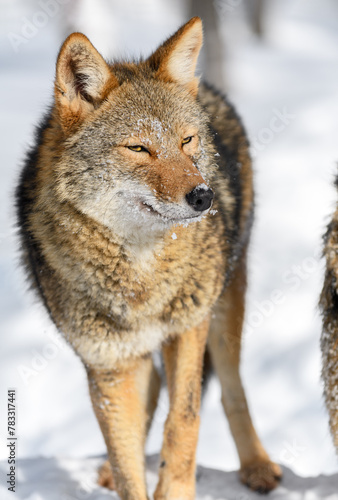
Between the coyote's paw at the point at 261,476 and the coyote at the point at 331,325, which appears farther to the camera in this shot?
the coyote's paw at the point at 261,476

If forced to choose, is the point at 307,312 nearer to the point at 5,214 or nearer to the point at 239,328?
the point at 239,328

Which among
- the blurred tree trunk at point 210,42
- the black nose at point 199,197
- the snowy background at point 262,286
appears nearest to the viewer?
the black nose at point 199,197

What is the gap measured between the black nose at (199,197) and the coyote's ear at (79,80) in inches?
28.5

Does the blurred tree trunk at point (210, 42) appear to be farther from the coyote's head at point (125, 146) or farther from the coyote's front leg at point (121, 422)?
the coyote's front leg at point (121, 422)

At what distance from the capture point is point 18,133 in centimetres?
1081

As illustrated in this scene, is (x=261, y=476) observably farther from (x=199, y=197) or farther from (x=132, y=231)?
(x=199, y=197)

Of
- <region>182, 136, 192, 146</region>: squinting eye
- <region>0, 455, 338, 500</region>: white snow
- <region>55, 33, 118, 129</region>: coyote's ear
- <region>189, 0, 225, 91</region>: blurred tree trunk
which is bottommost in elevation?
<region>0, 455, 338, 500</region>: white snow

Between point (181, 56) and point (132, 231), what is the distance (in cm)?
97

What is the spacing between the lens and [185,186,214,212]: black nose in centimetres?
279

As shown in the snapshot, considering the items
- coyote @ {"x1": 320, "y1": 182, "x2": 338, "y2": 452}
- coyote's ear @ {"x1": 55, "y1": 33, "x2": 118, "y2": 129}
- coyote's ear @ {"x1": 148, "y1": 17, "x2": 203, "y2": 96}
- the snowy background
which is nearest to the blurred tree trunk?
the snowy background

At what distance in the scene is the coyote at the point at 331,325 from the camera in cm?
313

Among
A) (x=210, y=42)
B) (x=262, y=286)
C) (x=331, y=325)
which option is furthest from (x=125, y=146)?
(x=210, y=42)

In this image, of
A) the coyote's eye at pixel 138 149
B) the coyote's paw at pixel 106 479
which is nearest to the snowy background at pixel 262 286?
the coyote's paw at pixel 106 479

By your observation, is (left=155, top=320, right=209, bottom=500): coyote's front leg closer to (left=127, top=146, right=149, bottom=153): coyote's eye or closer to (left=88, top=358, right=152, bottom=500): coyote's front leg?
(left=88, top=358, right=152, bottom=500): coyote's front leg
